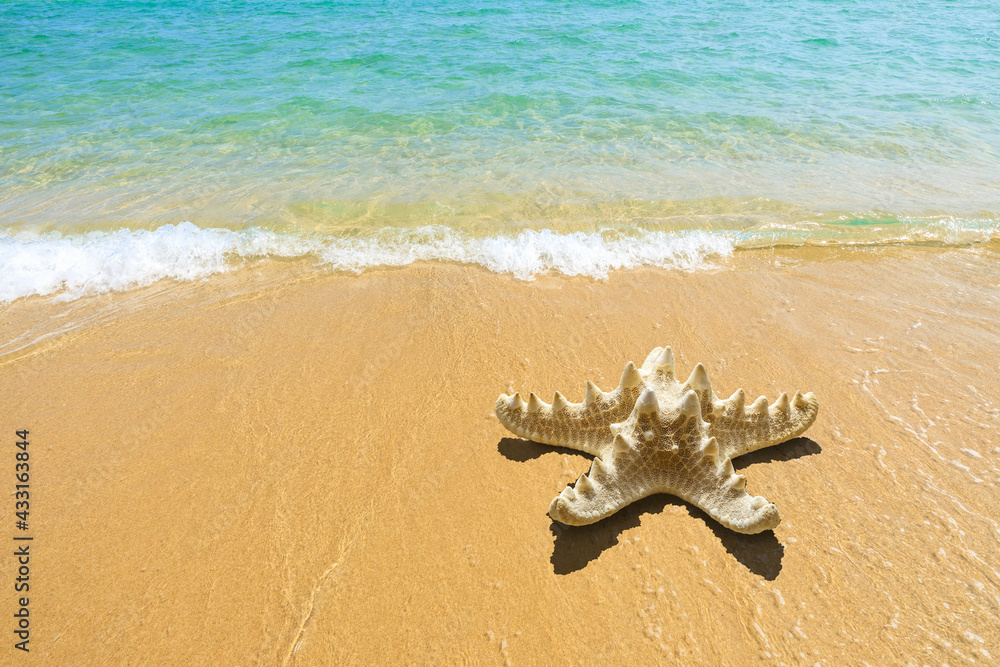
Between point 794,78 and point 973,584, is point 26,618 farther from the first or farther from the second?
point 794,78

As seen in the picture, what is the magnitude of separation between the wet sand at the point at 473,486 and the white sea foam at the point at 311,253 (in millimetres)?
500

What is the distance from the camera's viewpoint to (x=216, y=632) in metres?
2.19

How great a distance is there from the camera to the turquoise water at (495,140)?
5.46 metres

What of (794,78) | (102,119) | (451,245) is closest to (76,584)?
(451,245)

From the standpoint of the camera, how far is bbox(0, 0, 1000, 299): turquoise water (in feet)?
17.9

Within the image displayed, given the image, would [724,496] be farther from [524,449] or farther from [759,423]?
[524,449]

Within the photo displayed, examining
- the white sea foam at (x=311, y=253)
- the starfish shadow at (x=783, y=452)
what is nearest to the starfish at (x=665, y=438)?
the starfish shadow at (x=783, y=452)

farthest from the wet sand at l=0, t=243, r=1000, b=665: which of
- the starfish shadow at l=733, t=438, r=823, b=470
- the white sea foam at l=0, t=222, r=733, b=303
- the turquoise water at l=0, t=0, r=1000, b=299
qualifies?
the turquoise water at l=0, t=0, r=1000, b=299

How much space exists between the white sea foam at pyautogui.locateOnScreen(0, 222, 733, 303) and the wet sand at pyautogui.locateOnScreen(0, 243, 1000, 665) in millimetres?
500

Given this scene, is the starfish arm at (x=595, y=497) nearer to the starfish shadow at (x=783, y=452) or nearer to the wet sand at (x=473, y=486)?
the wet sand at (x=473, y=486)

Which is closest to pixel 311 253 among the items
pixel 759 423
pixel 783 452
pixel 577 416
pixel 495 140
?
pixel 577 416

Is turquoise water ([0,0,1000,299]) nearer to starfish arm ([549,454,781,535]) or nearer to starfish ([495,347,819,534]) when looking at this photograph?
starfish ([495,347,819,534])

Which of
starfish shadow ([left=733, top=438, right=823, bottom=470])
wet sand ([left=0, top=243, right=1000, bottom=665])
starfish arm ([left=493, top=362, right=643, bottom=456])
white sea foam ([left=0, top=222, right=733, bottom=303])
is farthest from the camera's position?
white sea foam ([left=0, top=222, right=733, bottom=303])

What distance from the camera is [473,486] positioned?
2.76 meters
